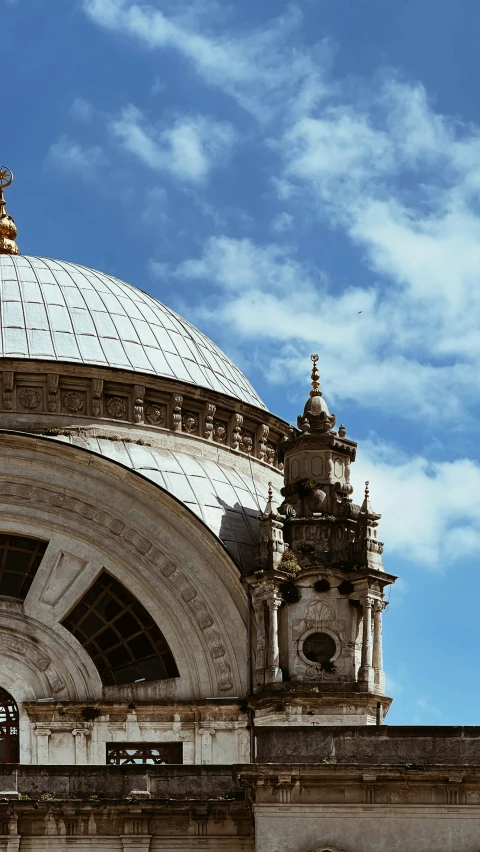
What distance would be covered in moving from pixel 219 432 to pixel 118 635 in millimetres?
8254

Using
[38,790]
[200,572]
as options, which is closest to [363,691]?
[200,572]

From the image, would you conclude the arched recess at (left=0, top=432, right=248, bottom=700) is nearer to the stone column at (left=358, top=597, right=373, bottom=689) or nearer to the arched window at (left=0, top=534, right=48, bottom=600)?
the arched window at (left=0, top=534, right=48, bottom=600)

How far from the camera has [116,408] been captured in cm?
5384

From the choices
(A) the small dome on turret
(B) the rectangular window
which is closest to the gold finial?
(A) the small dome on turret

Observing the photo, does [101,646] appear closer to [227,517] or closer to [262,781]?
[227,517]

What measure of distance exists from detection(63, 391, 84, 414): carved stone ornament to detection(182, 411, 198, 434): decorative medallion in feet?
9.96

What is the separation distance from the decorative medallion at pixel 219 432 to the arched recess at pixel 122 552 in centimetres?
583

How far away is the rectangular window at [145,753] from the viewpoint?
4809 centimetres

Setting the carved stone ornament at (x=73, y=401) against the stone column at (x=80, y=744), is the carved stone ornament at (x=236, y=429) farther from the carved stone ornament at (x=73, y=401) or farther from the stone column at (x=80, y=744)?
the stone column at (x=80, y=744)

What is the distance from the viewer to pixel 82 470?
5016cm

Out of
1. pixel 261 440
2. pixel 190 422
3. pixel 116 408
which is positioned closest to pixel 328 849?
pixel 116 408

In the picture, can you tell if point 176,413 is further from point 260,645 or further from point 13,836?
point 13,836

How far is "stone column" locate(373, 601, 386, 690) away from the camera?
4869cm

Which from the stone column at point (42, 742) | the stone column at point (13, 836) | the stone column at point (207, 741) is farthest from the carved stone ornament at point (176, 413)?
the stone column at point (13, 836)
